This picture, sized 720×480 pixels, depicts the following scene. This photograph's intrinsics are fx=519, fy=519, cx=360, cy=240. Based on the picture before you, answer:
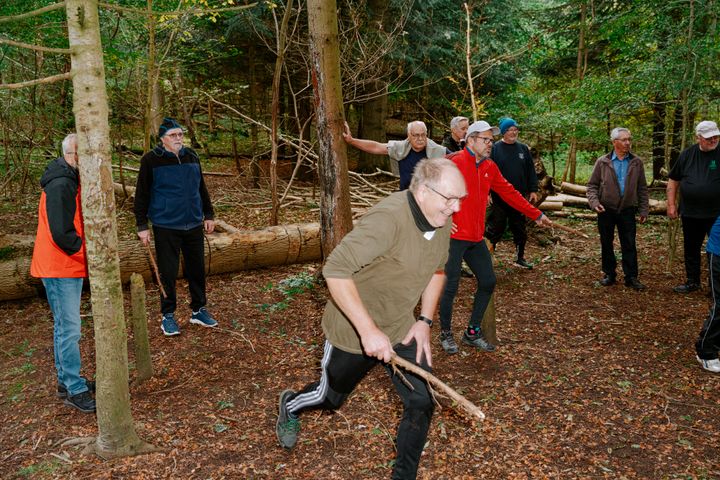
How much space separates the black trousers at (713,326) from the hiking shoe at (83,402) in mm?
5447

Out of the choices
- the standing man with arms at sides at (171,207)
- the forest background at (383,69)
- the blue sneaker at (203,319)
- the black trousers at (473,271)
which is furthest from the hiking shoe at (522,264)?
the standing man with arms at sides at (171,207)

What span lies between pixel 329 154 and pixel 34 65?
649 centimetres

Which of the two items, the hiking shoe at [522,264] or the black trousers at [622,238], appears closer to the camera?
the black trousers at [622,238]

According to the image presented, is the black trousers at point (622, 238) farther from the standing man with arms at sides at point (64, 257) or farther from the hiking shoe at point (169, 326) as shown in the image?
the standing man with arms at sides at point (64, 257)

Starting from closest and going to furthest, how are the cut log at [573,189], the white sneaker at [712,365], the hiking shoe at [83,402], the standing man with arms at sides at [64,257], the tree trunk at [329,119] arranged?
the standing man with arms at sides at [64,257] < the hiking shoe at [83,402] < the white sneaker at [712,365] < the tree trunk at [329,119] < the cut log at [573,189]

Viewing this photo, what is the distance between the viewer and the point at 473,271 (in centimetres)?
512

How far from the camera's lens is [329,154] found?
589cm

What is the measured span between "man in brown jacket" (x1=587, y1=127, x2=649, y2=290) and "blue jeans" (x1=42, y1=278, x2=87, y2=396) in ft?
21.4

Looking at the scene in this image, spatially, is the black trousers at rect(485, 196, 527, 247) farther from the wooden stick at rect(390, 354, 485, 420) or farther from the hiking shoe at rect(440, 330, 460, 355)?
the wooden stick at rect(390, 354, 485, 420)

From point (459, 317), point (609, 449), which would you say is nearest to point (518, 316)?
point (459, 317)

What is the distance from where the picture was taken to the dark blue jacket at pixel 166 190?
5.41 meters

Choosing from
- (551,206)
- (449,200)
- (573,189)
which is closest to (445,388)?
(449,200)

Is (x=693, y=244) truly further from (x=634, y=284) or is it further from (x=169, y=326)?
(x=169, y=326)

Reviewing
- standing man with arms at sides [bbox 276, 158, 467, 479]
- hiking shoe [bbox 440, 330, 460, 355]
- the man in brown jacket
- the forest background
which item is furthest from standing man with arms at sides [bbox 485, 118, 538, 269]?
standing man with arms at sides [bbox 276, 158, 467, 479]
